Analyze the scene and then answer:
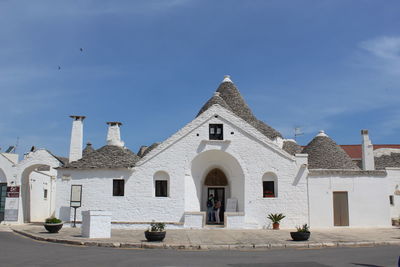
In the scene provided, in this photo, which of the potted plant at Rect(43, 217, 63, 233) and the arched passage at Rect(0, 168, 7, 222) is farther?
the arched passage at Rect(0, 168, 7, 222)

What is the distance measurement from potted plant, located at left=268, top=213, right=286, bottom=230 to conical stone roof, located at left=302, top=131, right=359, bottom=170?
480cm

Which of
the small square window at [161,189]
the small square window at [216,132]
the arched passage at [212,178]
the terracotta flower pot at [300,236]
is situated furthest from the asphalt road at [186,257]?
the small square window at [216,132]

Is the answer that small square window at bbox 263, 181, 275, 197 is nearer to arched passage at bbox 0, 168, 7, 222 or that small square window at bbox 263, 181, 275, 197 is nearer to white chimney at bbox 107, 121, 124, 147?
white chimney at bbox 107, 121, 124, 147

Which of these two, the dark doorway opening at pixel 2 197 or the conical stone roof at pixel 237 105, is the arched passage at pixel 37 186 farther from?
the conical stone roof at pixel 237 105

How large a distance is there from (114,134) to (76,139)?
240 cm

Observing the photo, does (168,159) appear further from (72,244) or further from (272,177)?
(72,244)

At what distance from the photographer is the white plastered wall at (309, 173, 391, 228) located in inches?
906

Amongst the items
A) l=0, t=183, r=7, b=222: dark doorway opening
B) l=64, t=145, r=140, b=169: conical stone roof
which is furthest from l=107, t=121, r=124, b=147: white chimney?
l=0, t=183, r=7, b=222: dark doorway opening

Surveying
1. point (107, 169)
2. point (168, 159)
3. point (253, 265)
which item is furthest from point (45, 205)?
point (253, 265)

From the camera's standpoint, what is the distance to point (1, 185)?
27.2 metres

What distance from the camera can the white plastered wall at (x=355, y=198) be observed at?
23.0 meters

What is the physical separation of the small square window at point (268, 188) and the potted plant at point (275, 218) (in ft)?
3.69

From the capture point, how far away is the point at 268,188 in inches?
910

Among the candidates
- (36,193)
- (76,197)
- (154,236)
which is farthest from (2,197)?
(154,236)
